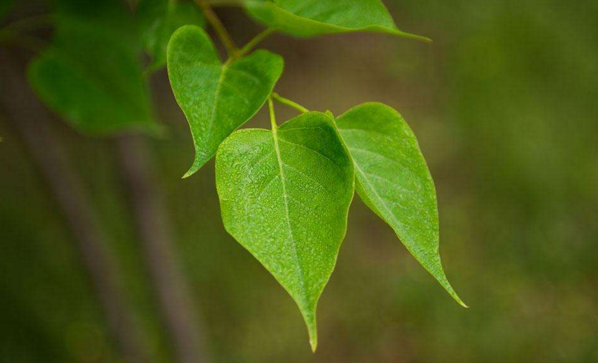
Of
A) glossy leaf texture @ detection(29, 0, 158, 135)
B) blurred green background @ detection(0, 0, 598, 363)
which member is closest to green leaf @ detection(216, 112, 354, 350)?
glossy leaf texture @ detection(29, 0, 158, 135)

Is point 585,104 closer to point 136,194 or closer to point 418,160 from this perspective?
point 136,194

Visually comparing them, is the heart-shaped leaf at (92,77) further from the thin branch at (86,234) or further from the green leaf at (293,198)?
the thin branch at (86,234)

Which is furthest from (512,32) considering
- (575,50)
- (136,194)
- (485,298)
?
(136,194)

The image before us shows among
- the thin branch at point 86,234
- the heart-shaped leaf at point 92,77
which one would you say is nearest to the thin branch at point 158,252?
the thin branch at point 86,234

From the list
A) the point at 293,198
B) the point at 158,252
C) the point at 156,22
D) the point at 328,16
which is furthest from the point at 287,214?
the point at 158,252

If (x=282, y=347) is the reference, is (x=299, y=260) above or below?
above

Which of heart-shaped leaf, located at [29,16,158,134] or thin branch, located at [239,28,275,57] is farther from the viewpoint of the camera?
heart-shaped leaf, located at [29,16,158,134]

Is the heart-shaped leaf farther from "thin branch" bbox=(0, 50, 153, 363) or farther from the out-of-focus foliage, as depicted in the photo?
"thin branch" bbox=(0, 50, 153, 363)
